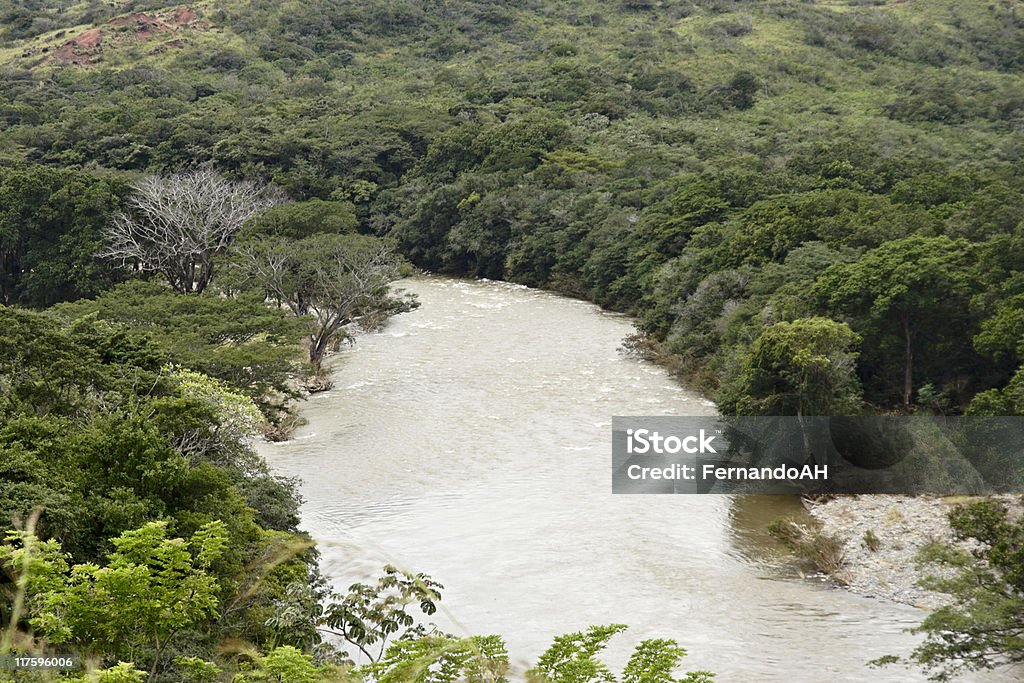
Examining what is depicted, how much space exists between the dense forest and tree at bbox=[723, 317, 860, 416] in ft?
0.20

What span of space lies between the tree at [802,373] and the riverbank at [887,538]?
211 centimetres

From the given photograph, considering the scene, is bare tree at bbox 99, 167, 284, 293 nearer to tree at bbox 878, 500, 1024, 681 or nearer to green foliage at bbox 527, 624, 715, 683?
tree at bbox 878, 500, 1024, 681

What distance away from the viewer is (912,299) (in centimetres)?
2348

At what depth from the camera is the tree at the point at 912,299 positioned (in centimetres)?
2339

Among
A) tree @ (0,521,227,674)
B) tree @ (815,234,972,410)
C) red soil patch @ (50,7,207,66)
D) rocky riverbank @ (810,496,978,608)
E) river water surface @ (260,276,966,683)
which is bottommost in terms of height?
river water surface @ (260,276,966,683)

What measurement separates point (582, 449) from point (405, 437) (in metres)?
4.33

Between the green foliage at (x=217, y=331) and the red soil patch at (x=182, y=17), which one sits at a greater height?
the red soil patch at (x=182, y=17)

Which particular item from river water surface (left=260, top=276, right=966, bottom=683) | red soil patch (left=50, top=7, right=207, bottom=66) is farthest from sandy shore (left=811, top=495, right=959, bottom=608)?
red soil patch (left=50, top=7, right=207, bottom=66)

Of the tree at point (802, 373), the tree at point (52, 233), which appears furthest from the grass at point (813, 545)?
the tree at point (52, 233)

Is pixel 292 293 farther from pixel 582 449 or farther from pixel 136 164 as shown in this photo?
pixel 136 164

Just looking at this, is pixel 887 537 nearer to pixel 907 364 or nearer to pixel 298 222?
pixel 907 364

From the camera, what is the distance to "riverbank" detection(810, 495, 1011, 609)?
53.5 ft

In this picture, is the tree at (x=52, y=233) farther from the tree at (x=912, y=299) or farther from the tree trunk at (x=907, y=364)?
the tree trunk at (x=907, y=364)

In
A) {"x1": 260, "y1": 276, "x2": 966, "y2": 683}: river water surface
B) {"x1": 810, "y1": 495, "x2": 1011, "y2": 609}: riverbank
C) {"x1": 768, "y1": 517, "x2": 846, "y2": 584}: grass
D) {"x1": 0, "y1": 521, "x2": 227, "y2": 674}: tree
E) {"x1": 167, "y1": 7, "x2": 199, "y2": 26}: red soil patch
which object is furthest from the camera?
{"x1": 167, "y1": 7, "x2": 199, "y2": 26}: red soil patch
